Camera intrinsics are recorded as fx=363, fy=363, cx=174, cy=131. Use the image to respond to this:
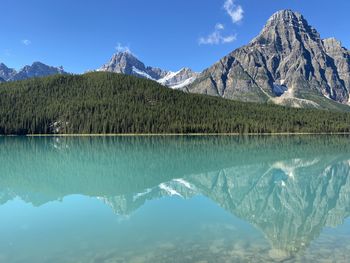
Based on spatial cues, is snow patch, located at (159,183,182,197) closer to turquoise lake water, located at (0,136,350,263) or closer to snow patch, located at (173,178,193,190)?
turquoise lake water, located at (0,136,350,263)

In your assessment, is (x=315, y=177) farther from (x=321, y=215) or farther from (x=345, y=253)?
(x=345, y=253)

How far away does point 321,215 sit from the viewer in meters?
26.6

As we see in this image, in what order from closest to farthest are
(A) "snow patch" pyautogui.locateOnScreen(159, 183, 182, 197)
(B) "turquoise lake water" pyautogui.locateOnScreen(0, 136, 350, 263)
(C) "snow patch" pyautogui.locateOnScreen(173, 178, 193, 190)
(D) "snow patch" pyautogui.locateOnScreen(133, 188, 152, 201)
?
(B) "turquoise lake water" pyautogui.locateOnScreen(0, 136, 350, 263), (D) "snow patch" pyautogui.locateOnScreen(133, 188, 152, 201), (A) "snow patch" pyautogui.locateOnScreen(159, 183, 182, 197), (C) "snow patch" pyautogui.locateOnScreen(173, 178, 193, 190)

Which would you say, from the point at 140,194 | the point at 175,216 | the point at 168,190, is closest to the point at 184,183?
the point at 168,190

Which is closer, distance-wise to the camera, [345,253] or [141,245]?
[345,253]

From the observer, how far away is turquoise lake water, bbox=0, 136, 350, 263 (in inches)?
717

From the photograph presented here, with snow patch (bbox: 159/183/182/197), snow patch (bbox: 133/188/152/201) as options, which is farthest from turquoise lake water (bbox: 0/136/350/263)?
snow patch (bbox: 159/183/182/197)

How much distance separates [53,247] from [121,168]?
3487 cm

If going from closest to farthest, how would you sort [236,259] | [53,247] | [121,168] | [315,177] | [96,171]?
[236,259]
[53,247]
[315,177]
[96,171]
[121,168]

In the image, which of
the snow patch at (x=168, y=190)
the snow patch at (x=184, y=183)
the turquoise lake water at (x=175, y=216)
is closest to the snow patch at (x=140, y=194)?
the turquoise lake water at (x=175, y=216)

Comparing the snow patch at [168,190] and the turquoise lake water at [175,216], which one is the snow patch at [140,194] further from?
the snow patch at [168,190]

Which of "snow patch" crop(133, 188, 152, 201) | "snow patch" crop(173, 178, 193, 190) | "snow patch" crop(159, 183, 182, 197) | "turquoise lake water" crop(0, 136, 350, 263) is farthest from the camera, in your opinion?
"snow patch" crop(173, 178, 193, 190)

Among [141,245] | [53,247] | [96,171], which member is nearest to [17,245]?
[53,247]

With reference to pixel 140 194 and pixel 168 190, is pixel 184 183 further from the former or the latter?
pixel 140 194
